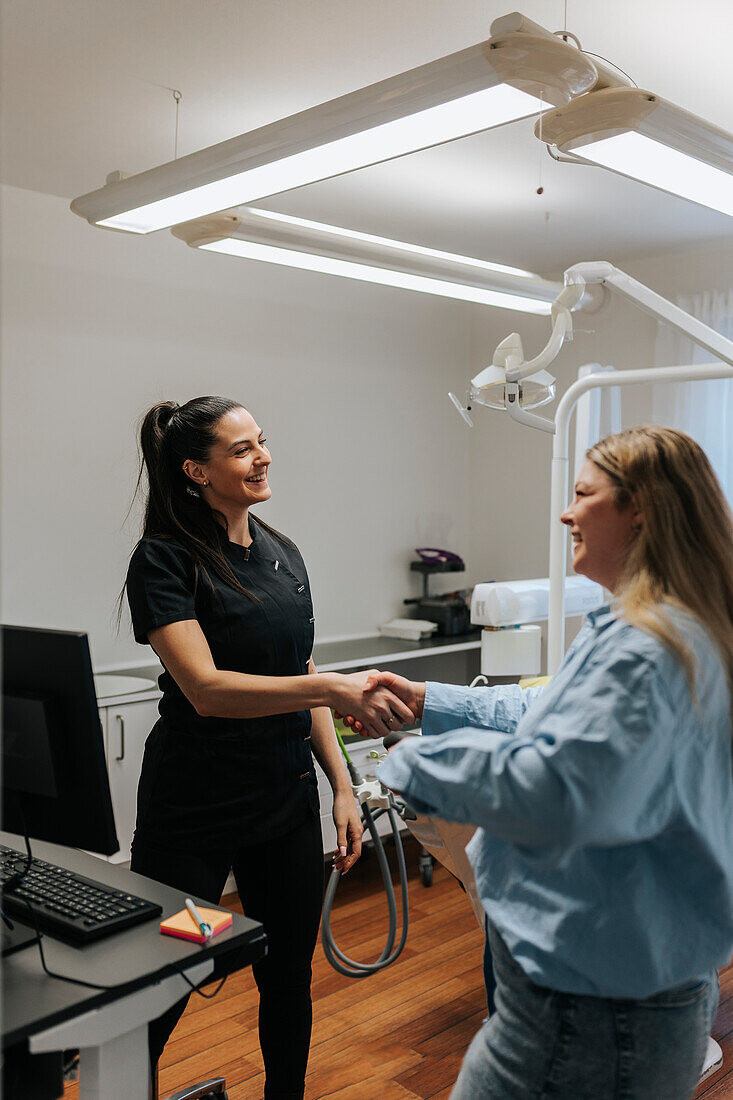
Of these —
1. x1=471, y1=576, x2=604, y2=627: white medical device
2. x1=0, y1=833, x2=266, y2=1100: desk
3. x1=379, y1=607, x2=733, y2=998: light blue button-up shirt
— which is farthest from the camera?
x1=471, y1=576, x2=604, y2=627: white medical device

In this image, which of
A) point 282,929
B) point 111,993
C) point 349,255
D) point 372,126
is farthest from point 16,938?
point 349,255

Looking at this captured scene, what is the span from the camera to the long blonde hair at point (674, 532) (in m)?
1.20

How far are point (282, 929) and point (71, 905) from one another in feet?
1.98

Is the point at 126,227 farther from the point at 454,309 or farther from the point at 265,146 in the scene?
the point at 454,309

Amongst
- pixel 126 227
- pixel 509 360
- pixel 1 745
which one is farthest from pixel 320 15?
pixel 1 745

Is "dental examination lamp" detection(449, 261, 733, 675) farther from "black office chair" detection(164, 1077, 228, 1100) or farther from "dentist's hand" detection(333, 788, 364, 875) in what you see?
"black office chair" detection(164, 1077, 228, 1100)

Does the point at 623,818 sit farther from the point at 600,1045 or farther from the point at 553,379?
the point at 553,379

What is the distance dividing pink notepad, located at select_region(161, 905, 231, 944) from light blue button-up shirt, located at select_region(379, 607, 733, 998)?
0.41m

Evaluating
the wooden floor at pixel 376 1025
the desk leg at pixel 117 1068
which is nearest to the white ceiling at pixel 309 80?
the desk leg at pixel 117 1068

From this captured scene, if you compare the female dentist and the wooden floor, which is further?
the wooden floor

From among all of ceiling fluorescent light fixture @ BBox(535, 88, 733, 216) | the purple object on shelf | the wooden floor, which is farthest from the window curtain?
ceiling fluorescent light fixture @ BBox(535, 88, 733, 216)

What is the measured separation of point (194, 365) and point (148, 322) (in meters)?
0.25

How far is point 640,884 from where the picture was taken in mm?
1138

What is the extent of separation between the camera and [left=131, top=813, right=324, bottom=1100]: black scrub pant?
194 cm
